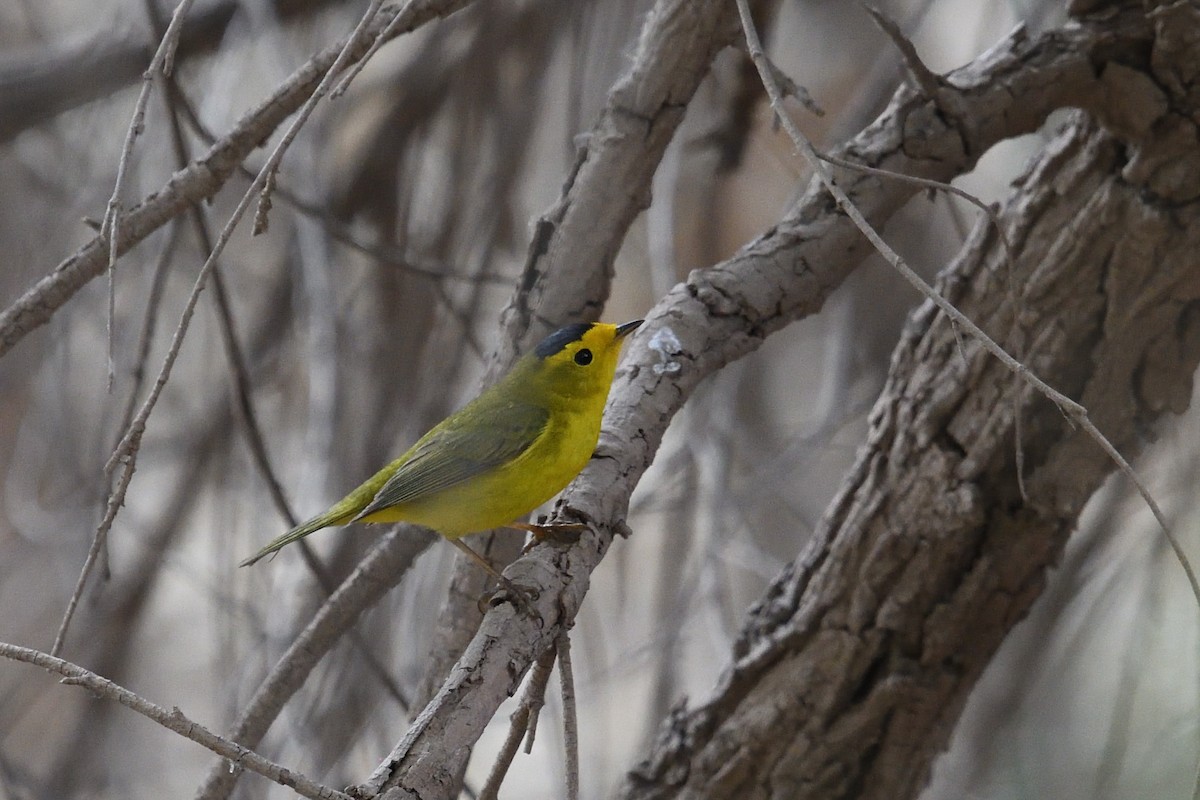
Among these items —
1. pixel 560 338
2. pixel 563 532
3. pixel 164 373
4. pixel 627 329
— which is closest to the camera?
pixel 164 373

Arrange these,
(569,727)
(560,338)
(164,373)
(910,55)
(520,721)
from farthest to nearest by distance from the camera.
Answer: (560,338) → (910,55) → (520,721) → (569,727) → (164,373)

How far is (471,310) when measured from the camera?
3.05m

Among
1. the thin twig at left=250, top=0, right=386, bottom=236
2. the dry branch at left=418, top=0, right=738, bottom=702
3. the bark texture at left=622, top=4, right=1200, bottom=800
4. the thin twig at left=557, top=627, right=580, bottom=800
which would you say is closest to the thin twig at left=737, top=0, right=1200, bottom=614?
the thin twig at left=250, top=0, right=386, bottom=236

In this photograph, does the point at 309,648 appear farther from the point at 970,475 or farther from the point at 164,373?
the point at 970,475

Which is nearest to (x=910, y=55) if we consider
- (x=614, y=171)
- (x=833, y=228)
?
(x=833, y=228)

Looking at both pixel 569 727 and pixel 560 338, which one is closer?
pixel 569 727

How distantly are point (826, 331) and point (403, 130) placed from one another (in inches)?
74.8

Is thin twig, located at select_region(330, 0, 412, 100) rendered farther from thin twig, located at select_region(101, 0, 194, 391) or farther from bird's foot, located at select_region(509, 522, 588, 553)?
bird's foot, located at select_region(509, 522, 588, 553)

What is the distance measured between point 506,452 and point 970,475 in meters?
0.86

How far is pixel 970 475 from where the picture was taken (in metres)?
2.23

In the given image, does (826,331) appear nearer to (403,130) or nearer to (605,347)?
(403,130)

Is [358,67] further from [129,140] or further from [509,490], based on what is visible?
[509,490]

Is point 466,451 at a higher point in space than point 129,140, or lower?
higher

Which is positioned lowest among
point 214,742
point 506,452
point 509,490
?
point 214,742
